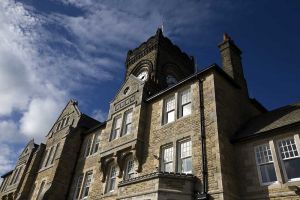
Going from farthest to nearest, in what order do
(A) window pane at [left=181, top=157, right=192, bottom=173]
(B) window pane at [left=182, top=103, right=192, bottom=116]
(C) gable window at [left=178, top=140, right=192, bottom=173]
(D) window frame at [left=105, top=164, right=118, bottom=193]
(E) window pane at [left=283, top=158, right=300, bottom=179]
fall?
(D) window frame at [left=105, top=164, right=118, bottom=193] < (B) window pane at [left=182, top=103, right=192, bottom=116] < (C) gable window at [left=178, top=140, right=192, bottom=173] < (A) window pane at [left=181, top=157, right=192, bottom=173] < (E) window pane at [left=283, top=158, right=300, bottom=179]

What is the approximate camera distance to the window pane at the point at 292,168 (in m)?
11.8

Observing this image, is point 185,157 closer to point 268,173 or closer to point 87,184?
point 268,173

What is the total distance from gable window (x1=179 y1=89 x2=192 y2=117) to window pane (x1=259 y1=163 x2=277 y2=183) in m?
5.37

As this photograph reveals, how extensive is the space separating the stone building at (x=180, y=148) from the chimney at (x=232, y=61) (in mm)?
79

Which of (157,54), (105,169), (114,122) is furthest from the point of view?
(157,54)

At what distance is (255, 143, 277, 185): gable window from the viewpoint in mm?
12549

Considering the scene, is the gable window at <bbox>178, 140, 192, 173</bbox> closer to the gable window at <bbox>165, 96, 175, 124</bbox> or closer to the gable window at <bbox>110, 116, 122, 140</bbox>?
the gable window at <bbox>165, 96, 175, 124</bbox>

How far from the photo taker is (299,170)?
11.8 metres

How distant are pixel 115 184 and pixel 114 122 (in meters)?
5.22

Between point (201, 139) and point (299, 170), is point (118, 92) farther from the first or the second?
point (299, 170)

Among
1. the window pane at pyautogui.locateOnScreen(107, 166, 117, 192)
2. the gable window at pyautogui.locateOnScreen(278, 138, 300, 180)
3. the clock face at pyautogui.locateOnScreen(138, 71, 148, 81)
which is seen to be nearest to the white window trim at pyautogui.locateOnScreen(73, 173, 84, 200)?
the window pane at pyautogui.locateOnScreen(107, 166, 117, 192)

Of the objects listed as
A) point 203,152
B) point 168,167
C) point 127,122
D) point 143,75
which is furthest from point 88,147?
point 203,152

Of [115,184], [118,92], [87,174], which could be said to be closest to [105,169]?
[115,184]

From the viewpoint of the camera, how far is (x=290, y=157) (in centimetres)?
1226
